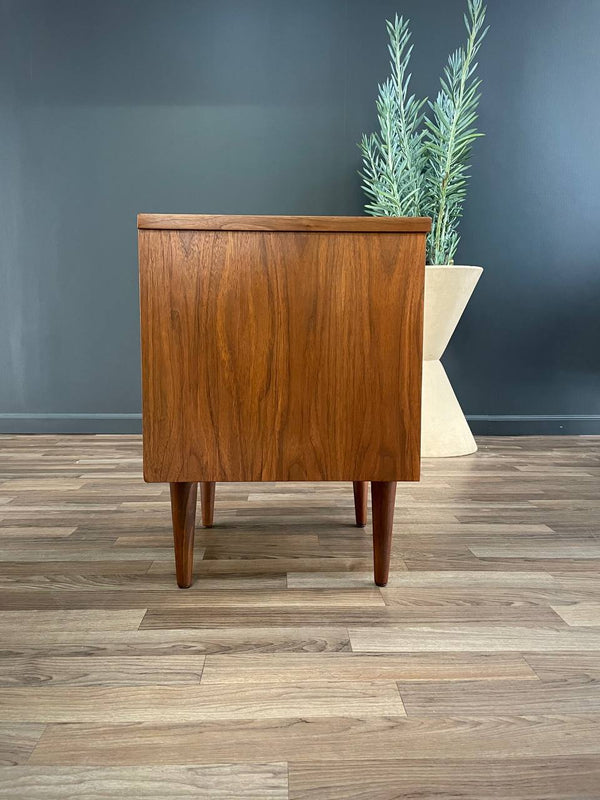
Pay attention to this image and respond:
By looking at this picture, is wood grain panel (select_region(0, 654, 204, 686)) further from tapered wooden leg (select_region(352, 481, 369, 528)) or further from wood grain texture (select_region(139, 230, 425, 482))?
tapered wooden leg (select_region(352, 481, 369, 528))

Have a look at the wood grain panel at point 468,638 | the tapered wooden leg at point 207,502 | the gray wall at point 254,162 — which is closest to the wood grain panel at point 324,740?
the wood grain panel at point 468,638

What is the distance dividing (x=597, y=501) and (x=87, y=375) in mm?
1905

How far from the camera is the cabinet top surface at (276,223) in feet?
2.81

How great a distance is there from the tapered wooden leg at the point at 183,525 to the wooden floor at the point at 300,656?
3 cm

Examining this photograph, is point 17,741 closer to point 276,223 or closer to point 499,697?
point 499,697

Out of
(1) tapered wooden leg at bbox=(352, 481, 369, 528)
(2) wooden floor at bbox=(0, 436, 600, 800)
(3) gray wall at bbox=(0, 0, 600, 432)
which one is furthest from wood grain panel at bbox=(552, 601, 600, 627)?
(3) gray wall at bbox=(0, 0, 600, 432)

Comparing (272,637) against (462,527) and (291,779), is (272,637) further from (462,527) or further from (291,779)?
(462,527)

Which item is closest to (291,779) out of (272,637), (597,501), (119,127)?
(272,637)

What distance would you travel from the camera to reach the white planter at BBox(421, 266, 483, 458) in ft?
6.57

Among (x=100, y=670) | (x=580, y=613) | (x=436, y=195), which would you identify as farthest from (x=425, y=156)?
(x=100, y=670)

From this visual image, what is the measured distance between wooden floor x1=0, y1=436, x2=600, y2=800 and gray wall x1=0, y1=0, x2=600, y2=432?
3.62 ft

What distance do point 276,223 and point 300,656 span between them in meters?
0.60

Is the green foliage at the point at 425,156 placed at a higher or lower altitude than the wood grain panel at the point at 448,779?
higher

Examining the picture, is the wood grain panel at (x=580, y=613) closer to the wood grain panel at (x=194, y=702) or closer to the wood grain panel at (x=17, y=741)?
the wood grain panel at (x=194, y=702)
